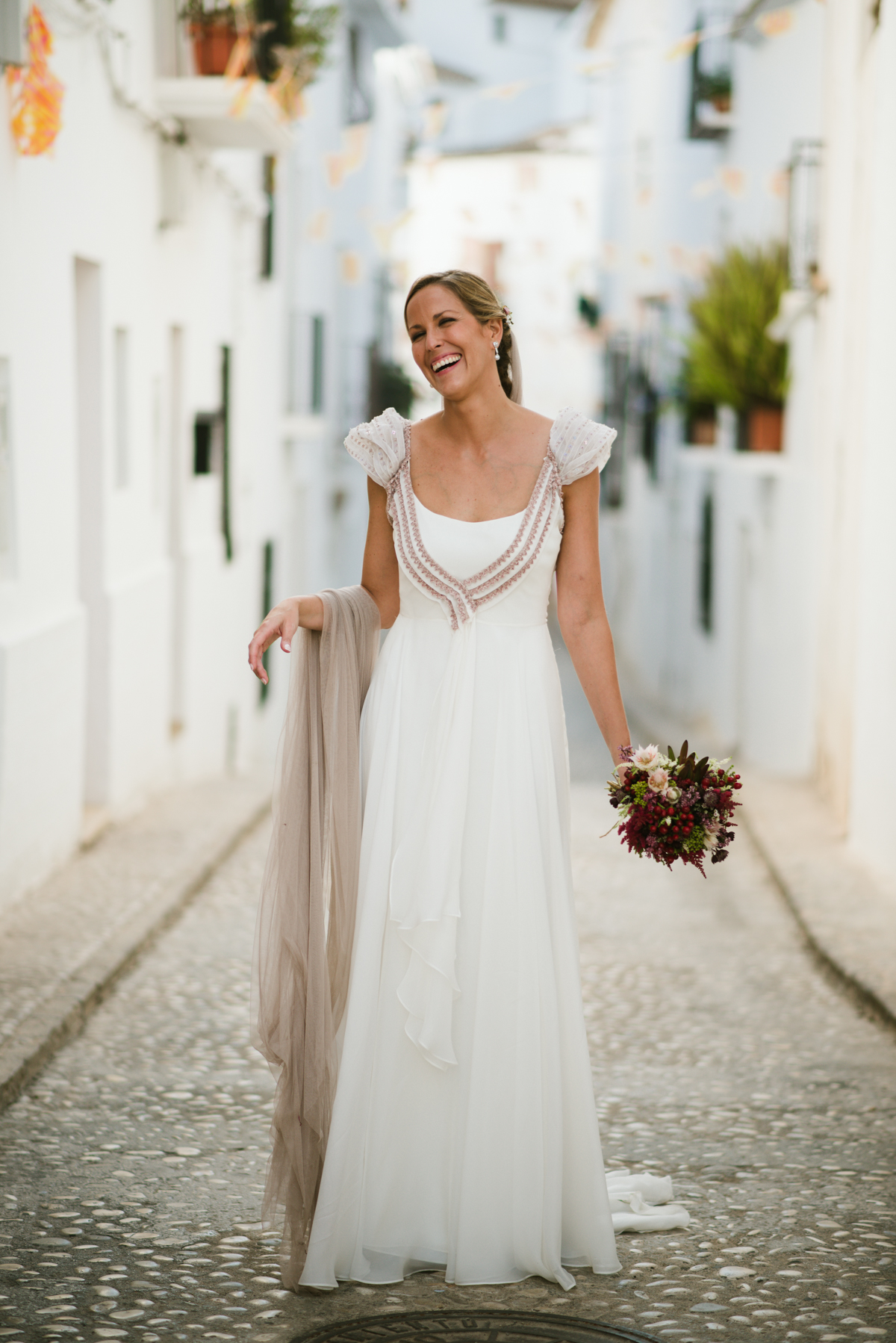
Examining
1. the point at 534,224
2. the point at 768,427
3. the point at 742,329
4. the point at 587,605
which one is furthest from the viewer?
the point at 534,224

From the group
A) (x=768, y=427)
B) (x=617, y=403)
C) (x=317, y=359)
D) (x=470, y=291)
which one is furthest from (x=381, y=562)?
(x=617, y=403)

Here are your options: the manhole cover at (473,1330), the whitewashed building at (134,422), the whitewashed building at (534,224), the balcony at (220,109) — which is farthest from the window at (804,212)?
the whitewashed building at (534,224)

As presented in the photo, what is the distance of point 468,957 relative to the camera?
11.0ft

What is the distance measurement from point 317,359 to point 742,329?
5832 mm

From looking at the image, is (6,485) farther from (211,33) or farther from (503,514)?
(211,33)

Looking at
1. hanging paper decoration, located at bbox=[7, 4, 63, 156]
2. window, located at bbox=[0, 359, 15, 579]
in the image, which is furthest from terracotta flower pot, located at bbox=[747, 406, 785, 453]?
window, located at bbox=[0, 359, 15, 579]

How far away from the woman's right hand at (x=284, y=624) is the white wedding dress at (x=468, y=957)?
0.67 feet

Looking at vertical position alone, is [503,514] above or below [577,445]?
below

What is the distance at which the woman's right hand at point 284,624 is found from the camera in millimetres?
3221

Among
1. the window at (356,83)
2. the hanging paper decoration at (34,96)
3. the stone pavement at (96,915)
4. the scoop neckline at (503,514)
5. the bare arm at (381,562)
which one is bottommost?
the stone pavement at (96,915)

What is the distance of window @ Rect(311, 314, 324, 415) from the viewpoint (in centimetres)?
1708

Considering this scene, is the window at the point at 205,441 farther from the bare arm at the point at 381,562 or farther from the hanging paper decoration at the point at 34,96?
the bare arm at the point at 381,562

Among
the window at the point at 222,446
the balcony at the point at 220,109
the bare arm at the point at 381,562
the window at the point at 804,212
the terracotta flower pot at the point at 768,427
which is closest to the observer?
the bare arm at the point at 381,562

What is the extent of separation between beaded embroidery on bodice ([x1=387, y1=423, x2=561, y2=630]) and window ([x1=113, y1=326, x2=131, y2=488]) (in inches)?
233
